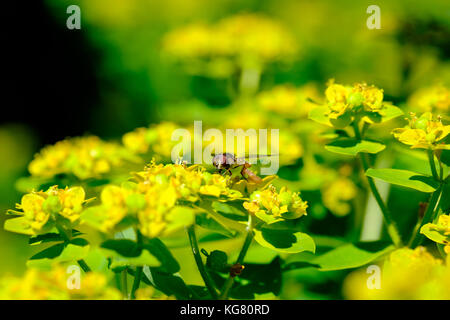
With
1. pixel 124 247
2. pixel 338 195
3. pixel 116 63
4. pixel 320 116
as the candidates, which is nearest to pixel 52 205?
pixel 124 247

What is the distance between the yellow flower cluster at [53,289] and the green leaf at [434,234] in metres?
1.04

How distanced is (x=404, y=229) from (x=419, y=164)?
1.23 ft

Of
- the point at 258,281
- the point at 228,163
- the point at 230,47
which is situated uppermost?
the point at 230,47

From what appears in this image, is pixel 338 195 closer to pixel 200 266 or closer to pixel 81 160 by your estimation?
pixel 200 266

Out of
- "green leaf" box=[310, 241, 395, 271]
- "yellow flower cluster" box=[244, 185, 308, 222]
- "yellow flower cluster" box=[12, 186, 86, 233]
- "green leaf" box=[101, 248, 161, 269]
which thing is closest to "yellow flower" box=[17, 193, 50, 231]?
"yellow flower cluster" box=[12, 186, 86, 233]

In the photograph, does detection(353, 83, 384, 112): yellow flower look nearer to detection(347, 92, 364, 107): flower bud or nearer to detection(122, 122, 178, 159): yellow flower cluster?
detection(347, 92, 364, 107): flower bud

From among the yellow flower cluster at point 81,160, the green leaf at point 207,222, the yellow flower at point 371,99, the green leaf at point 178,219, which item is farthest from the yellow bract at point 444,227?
the yellow flower cluster at point 81,160

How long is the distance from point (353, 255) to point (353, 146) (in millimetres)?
441

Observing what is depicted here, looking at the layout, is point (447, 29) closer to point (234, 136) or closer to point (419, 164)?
point (419, 164)

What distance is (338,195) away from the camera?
2809 mm

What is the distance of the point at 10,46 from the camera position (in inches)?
242

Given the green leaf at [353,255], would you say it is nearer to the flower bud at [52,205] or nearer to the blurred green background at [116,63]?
the flower bud at [52,205]

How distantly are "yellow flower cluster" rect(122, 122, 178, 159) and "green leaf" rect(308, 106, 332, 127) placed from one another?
781 mm
